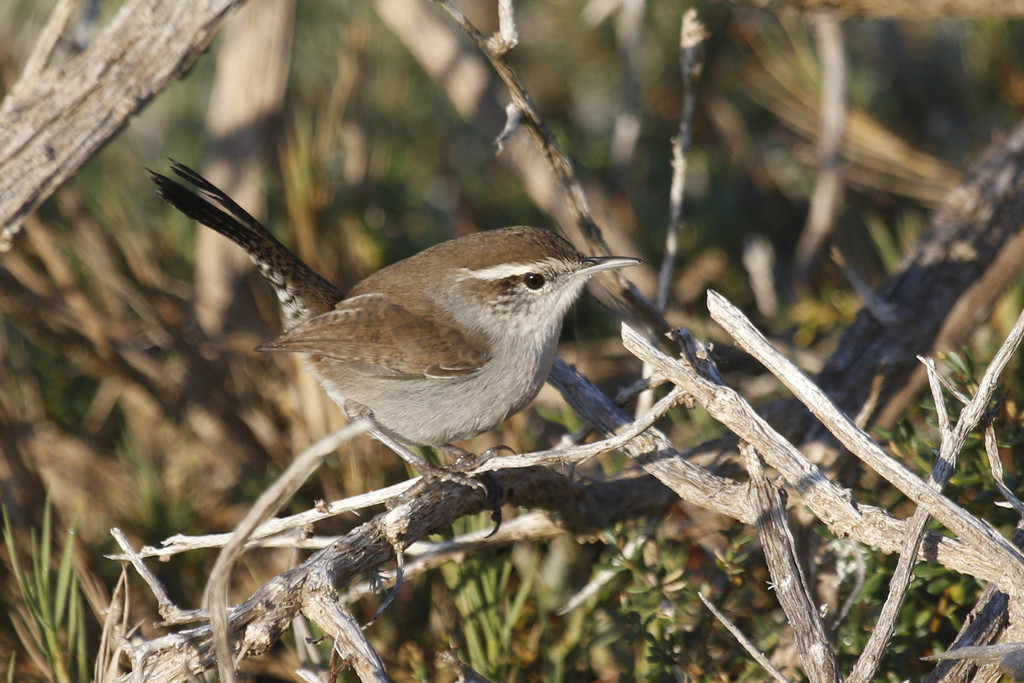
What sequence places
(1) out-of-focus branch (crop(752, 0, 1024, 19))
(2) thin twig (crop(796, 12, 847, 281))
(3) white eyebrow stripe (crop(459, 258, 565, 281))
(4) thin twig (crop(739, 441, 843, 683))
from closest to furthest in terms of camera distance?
(4) thin twig (crop(739, 441, 843, 683)) → (3) white eyebrow stripe (crop(459, 258, 565, 281)) → (1) out-of-focus branch (crop(752, 0, 1024, 19)) → (2) thin twig (crop(796, 12, 847, 281))

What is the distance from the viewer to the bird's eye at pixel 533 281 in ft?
10.7

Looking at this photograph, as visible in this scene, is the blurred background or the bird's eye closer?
the blurred background

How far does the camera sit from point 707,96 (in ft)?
18.2

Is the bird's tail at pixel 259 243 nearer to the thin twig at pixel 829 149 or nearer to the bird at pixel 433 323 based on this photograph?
the bird at pixel 433 323

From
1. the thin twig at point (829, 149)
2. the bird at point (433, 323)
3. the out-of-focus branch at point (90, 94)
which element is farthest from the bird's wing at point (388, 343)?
the thin twig at point (829, 149)

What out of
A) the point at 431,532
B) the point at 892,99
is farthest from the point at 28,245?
the point at 892,99

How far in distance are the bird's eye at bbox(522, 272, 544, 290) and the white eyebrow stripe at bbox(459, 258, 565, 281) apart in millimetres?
34

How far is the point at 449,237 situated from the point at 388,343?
5.90ft

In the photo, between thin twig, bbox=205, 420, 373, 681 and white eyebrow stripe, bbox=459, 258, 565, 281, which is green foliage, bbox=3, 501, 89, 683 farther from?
white eyebrow stripe, bbox=459, 258, 565, 281

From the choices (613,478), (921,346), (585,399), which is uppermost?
(585,399)

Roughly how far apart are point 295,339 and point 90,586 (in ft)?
3.39

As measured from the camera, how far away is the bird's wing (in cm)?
310

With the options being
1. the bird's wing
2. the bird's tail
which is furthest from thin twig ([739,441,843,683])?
the bird's tail

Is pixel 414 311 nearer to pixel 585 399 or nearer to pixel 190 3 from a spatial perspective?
pixel 585 399
